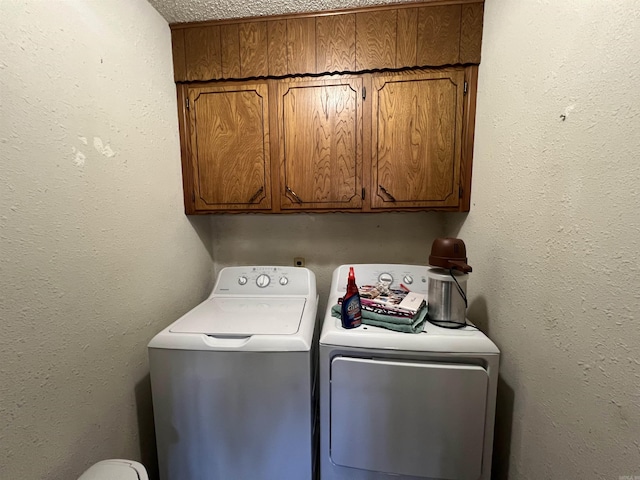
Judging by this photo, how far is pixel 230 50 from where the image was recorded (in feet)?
4.24

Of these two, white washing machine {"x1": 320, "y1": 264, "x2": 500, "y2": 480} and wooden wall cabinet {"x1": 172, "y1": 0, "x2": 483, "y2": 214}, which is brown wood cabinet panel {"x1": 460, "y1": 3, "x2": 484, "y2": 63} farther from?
white washing machine {"x1": 320, "y1": 264, "x2": 500, "y2": 480}

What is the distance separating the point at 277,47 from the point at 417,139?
847 mm

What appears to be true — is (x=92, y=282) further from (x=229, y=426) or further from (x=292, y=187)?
(x=292, y=187)

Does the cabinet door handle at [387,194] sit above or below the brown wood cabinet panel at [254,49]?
below

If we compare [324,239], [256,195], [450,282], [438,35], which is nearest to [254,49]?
[256,195]

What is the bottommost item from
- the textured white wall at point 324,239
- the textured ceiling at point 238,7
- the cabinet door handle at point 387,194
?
the textured white wall at point 324,239

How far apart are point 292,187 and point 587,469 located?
142 centimetres

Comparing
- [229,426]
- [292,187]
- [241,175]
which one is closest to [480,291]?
[292,187]

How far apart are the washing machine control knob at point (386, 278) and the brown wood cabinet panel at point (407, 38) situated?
1.04 m

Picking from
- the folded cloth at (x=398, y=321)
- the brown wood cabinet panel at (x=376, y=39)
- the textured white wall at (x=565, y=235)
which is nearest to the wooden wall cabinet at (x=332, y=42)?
the brown wood cabinet panel at (x=376, y=39)

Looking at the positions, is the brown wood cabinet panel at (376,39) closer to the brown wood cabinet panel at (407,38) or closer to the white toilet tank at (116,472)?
the brown wood cabinet panel at (407,38)

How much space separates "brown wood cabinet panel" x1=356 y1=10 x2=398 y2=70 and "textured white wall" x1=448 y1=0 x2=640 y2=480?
1.38ft

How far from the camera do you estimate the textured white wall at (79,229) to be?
26.0 inches

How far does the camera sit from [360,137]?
1.31m
